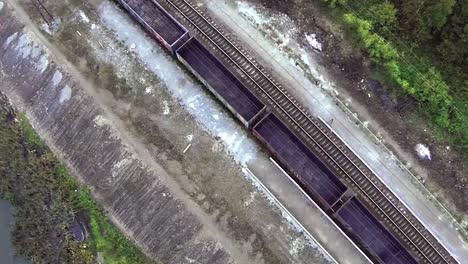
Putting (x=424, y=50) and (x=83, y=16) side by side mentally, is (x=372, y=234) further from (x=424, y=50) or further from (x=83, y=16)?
(x=83, y=16)

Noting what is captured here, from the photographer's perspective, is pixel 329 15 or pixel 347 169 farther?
pixel 329 15

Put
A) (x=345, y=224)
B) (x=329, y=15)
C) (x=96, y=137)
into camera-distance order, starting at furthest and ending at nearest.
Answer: (x=329, y=15) < (x=96, y=137) < (x=345, y=224)

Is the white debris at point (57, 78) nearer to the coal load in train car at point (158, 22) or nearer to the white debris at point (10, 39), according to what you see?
the white debris at point (10, 39)

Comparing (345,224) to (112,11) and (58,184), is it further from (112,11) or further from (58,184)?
(112,11)

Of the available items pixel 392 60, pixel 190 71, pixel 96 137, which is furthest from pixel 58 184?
pixel 392 60

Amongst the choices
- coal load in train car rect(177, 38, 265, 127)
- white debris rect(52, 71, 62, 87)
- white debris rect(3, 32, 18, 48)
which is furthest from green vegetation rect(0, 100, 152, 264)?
coal load in train car rect(177, 38, 265, 127)

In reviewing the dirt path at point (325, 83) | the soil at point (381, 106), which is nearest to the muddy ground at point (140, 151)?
the dirt path at point (325, 83)
